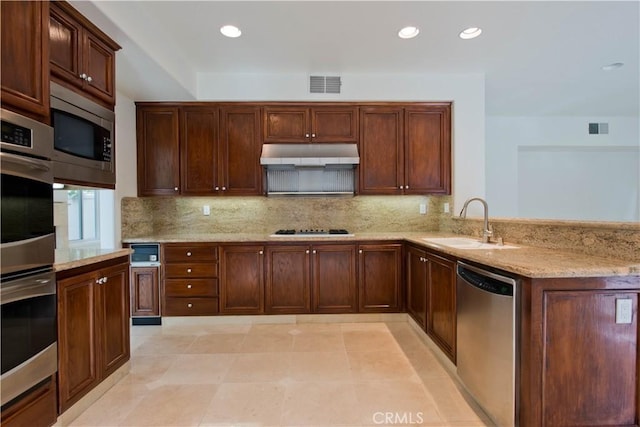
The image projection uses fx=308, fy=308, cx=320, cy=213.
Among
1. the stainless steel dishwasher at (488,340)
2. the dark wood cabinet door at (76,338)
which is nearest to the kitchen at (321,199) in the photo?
the stainless steel dishwasher at (488,340)

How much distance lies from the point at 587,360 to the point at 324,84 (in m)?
3.19

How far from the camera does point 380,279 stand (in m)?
3.34

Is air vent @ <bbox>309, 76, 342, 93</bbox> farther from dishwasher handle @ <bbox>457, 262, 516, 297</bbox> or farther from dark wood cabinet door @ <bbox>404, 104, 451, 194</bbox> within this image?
dishwasher handle @ <bbox>457, 262, 516, 297</bbox>

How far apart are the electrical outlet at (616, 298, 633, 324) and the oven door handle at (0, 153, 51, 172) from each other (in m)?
2.89

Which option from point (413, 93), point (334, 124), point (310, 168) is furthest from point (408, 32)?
point (310, 168)

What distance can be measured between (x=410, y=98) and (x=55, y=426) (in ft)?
13.0

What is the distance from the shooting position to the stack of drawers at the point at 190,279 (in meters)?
3.26

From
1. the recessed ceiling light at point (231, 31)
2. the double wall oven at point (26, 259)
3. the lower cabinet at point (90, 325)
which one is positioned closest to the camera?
the double wall oven at point (26, 259)

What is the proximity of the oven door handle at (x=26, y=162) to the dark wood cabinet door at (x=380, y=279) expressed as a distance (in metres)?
2.63

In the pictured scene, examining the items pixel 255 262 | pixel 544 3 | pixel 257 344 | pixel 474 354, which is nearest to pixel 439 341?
pixel 474 354

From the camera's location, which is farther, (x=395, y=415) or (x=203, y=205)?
(x=203, y=205)

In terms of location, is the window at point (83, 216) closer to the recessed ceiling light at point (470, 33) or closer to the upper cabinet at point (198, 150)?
the upper cabinet at point (198, 150)

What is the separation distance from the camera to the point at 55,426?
1.66 meters

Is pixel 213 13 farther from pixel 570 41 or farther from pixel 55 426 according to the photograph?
pixel 570 41
